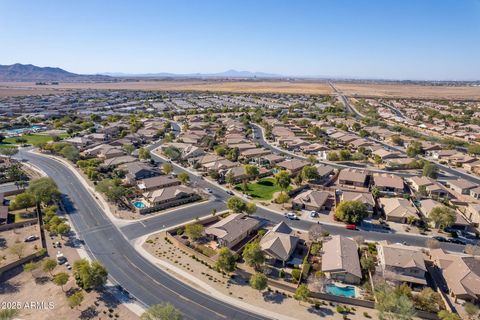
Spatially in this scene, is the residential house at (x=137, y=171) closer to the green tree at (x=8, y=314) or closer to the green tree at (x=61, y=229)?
the green tree at (x=61, y=229)

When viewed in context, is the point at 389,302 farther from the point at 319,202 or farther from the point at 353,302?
the point at 319,202

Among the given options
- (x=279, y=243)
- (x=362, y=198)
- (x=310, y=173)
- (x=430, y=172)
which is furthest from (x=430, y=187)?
(x=279, y=243)

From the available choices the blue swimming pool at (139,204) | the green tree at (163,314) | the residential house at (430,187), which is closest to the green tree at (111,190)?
the blue swimming pool at (139,204)

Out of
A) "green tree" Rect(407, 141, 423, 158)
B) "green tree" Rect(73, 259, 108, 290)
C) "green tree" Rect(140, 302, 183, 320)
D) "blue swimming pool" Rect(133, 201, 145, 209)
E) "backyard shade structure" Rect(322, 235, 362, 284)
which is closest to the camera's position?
"green tree" Rect(140, 302, 183, 320)

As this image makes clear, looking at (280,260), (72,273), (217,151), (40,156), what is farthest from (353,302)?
(40,156)

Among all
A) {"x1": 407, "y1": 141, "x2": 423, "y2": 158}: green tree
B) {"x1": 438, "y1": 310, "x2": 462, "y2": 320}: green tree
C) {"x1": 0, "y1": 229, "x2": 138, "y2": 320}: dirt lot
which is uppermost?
{"x1": 407, "y1": 141, "x2": 423, "y2": 158}: green tree

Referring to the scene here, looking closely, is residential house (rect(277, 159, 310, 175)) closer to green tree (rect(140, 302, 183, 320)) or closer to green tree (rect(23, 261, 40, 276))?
green tree (rect(140, 302, 183, 320))

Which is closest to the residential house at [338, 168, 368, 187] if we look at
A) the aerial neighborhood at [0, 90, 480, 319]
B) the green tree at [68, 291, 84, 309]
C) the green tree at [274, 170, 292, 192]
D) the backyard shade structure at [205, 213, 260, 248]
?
the aerial neighborhood at [0, 90, 480, 319]
